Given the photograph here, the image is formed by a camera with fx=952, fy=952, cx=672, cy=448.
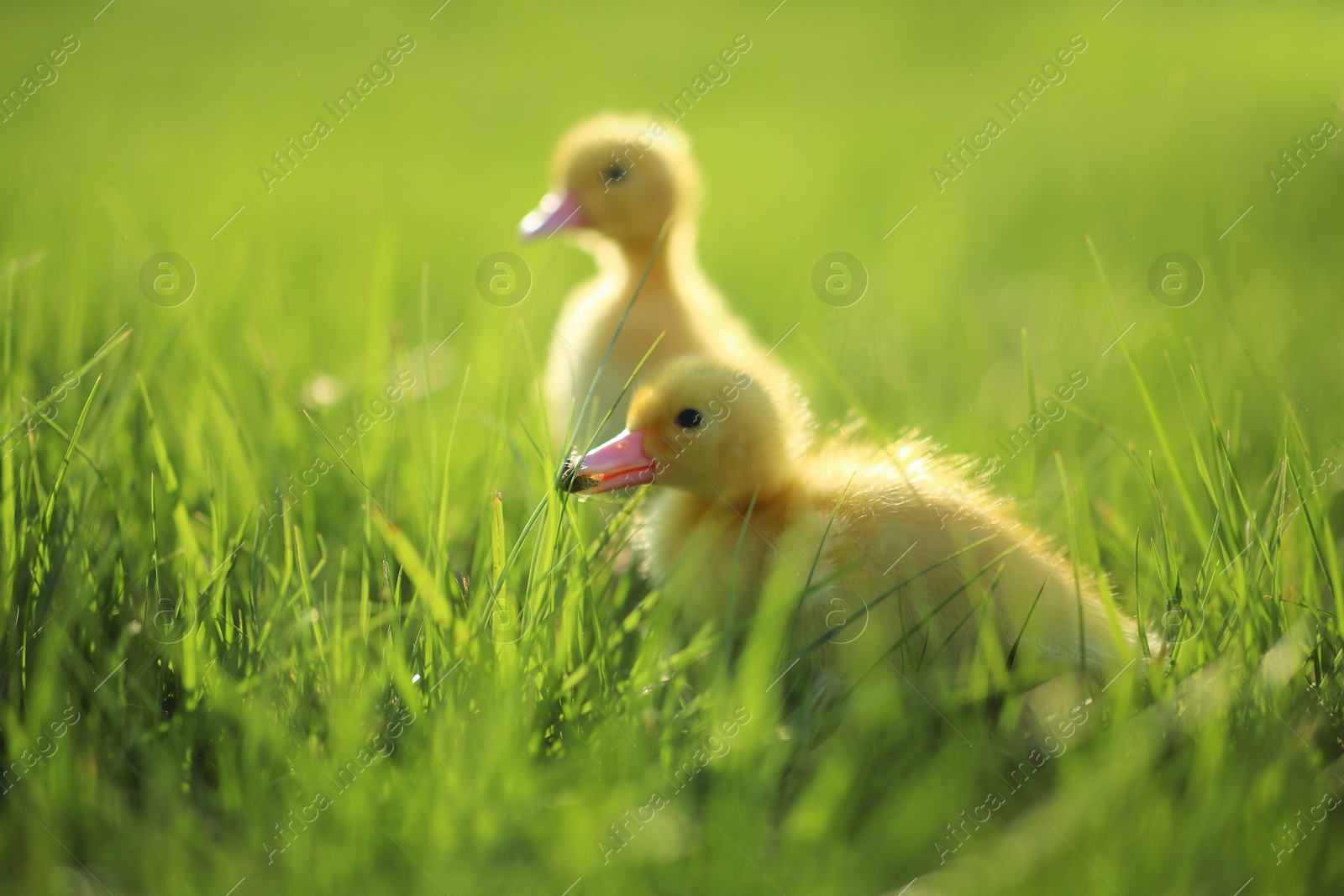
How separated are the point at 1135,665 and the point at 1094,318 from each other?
2.95m

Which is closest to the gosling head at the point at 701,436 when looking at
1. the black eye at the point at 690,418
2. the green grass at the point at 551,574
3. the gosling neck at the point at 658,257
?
the black eye at the point at 690,418

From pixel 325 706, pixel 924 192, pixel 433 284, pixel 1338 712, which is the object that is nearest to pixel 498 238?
pixel 433 284

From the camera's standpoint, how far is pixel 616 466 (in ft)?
7.17

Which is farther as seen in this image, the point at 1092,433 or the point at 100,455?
the point at 1092,433

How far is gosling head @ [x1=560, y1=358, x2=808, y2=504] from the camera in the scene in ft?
7.32

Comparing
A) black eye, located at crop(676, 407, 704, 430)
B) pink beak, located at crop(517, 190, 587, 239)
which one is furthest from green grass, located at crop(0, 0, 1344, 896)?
pink beak, located at crop(517, 190, 587, 239)

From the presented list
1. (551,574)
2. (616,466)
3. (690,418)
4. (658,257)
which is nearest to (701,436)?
(690,418)

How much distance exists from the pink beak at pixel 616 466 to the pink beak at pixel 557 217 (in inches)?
54.2

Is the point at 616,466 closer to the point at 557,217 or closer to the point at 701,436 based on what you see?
the point at 701,436

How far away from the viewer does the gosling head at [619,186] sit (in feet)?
11.1

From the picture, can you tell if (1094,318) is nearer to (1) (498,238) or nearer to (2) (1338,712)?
(2) (1338,712)

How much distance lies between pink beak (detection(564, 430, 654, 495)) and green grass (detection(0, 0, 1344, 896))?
120 mm

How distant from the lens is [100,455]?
213 cm

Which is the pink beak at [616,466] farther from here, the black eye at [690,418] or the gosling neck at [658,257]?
the gosling neck at [658,257]
